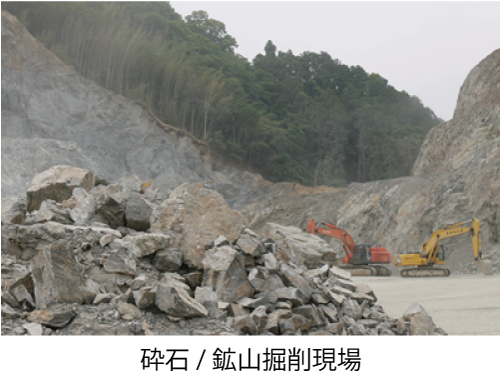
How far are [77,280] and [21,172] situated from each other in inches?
579

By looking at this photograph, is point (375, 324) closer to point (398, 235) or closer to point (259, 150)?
point (398, 235)

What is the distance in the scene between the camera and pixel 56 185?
18.4ft

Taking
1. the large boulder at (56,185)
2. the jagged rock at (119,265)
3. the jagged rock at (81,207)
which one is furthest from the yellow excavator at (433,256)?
the jagged rock at (119,265)

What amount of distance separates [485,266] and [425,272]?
1.64 m

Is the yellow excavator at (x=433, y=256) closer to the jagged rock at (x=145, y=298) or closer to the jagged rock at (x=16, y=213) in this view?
the jagged rock at (x=145, y=298)

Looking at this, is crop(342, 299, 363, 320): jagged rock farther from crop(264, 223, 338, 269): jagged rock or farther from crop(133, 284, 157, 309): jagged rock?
crop(133, 284, 157, 309): jagged rock

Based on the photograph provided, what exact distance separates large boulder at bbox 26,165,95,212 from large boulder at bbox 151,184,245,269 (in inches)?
87.3

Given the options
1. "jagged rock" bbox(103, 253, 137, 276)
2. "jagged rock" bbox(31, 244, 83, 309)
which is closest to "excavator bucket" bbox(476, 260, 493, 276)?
"jagged rock" bbox(103, 253, 137, 276)

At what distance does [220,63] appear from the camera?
2697cm

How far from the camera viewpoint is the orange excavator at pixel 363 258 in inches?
456

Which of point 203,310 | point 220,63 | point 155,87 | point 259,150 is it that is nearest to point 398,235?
point 259,150

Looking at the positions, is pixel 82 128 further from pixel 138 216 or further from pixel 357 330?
pixel 357 330

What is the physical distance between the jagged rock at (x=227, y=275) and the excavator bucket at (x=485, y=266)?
25.9 feet

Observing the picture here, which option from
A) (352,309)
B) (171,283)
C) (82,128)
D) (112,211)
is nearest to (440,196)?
(352,309)
